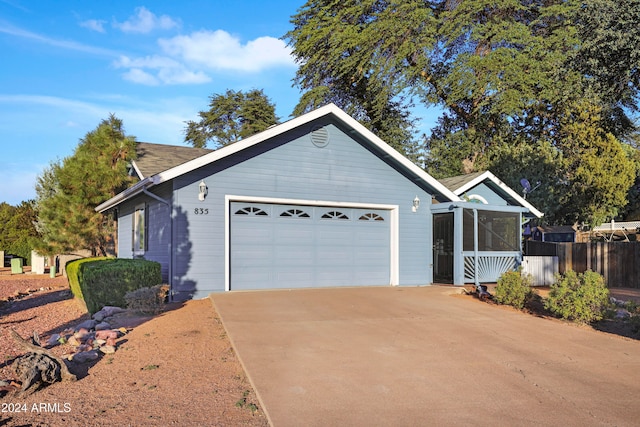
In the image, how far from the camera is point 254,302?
10141 millimetres

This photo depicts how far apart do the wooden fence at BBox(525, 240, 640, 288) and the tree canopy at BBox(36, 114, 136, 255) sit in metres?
14.5

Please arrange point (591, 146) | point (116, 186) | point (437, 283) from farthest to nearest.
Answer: point (591, 146)
point (116, 186)
point (437, 283)

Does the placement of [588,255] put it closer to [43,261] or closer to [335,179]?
[335,179]

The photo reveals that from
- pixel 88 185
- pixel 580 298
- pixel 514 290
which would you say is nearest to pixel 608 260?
pixel 514 290

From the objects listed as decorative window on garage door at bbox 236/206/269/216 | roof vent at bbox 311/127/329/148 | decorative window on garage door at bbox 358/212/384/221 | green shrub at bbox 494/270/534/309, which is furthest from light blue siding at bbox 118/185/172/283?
green shrub at bbox 494/270/534/309

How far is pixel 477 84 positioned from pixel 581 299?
19.3 m

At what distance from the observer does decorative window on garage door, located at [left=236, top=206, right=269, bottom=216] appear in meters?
12.1

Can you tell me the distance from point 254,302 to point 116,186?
8833mm

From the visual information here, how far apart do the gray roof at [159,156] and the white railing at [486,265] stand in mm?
8712

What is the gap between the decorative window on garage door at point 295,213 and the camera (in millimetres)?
12609

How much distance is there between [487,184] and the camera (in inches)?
703

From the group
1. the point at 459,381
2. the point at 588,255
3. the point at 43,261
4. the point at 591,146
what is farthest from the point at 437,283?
the point at 43,261

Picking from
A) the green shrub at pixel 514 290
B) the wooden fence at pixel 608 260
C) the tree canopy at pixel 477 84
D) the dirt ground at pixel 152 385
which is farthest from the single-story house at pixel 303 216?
the tree canopy at pixel 477 84

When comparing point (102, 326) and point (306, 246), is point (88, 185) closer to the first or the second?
point (306, 246)
